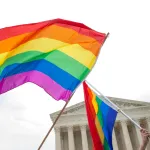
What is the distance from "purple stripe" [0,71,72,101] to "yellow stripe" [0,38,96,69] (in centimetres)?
62

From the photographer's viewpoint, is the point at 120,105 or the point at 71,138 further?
the point at 120,105

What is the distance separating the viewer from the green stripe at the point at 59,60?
631 centimetres

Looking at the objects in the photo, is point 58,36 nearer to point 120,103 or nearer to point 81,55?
point 81,55

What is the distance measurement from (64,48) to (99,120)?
2.00m

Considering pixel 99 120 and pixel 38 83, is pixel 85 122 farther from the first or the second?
pixel 38 83

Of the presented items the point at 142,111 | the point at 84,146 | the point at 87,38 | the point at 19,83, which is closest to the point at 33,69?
the point at 19,83

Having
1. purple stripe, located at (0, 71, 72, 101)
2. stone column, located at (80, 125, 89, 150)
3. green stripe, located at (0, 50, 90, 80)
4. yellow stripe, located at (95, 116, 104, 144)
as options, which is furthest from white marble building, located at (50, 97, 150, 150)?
purple stripe, located at (0, 71, 72, 101)

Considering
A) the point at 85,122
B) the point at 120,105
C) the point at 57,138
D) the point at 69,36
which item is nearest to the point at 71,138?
the point at 57,138

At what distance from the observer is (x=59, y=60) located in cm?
675

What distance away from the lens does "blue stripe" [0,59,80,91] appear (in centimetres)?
615

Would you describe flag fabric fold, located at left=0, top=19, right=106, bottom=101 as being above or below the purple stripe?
above

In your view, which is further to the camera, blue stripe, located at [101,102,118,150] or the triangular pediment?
the triangular pediment

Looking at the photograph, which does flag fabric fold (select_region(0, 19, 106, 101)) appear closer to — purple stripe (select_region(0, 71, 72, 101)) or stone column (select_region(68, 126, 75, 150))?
purple stripe (select_region(0, 71, 72, 101))

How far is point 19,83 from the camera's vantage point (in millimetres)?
6152
